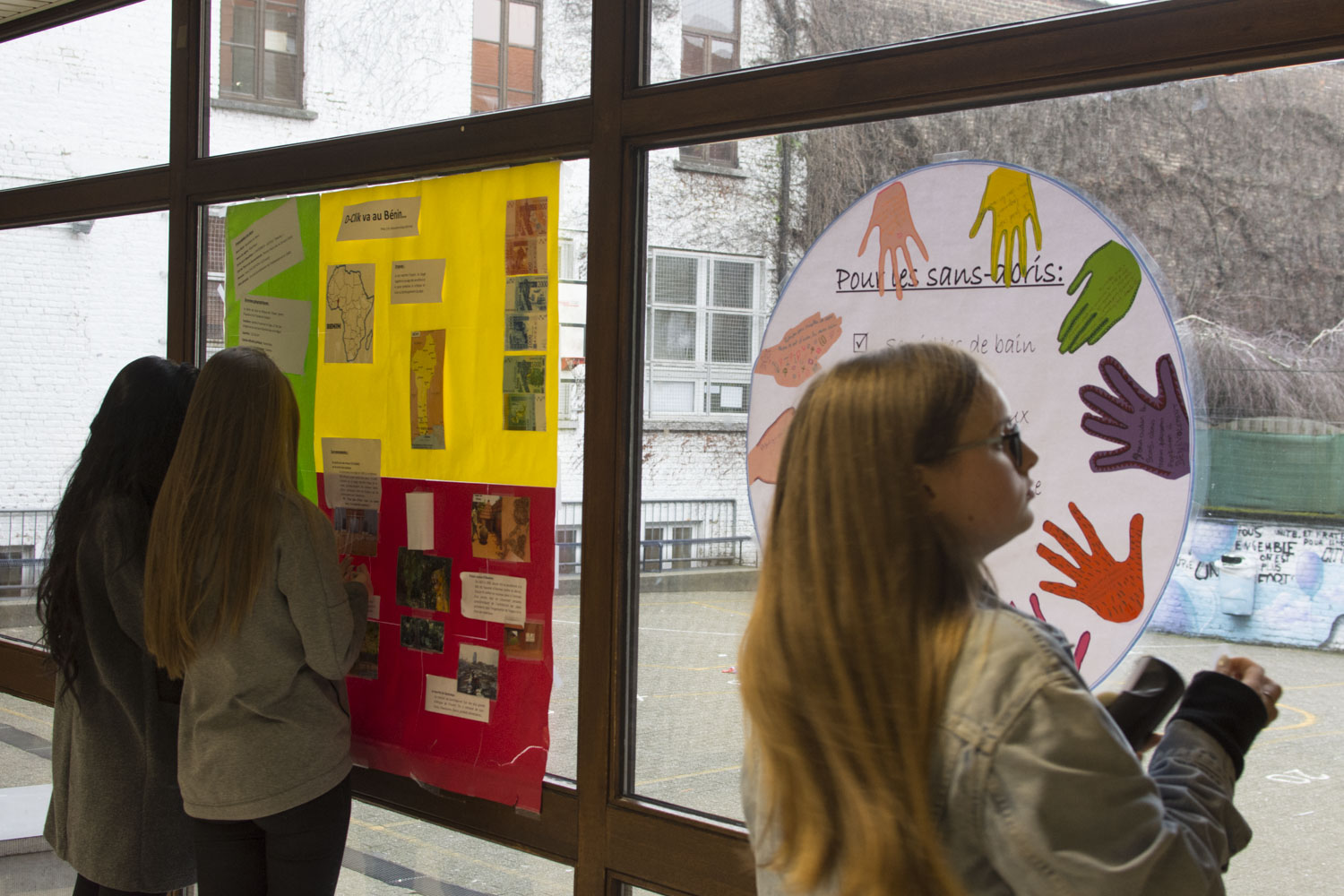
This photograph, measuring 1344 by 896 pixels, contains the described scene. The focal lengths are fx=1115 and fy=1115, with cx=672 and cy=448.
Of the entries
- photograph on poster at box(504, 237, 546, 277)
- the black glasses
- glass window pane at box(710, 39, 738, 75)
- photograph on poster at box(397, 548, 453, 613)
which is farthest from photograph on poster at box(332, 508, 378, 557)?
the black glasses

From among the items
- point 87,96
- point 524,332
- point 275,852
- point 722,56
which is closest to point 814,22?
point 722,56

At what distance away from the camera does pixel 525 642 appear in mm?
2365

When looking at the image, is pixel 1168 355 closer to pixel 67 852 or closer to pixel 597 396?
pixel 597 396

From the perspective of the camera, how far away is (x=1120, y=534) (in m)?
1.64

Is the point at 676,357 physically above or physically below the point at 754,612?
above

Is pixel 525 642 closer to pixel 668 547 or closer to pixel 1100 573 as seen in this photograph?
pixel 668 547

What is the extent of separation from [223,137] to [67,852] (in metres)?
→ 1.80

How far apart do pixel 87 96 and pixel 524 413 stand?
210 centimetres

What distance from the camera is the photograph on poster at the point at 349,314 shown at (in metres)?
2.62

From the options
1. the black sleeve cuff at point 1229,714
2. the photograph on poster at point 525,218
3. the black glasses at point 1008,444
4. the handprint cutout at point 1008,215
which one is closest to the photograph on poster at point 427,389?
the photograph on poster at point 525,218

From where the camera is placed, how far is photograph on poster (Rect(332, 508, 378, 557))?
8.64 ft

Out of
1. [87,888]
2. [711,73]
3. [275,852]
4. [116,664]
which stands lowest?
[87,888]

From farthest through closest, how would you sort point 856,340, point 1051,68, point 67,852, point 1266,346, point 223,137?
1. point 223,137
2. point 67,852
3. point 856,340
4. point 1051,68
5. point 1266,346

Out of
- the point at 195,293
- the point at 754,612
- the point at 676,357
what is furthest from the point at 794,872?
the point at 195,293
